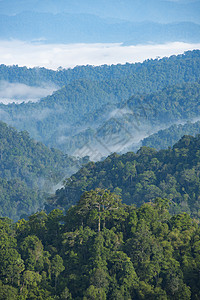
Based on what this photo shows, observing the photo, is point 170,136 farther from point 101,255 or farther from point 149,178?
Result: point 101,255

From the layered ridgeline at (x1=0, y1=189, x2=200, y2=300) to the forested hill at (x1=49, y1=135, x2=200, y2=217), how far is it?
1741 centimetres

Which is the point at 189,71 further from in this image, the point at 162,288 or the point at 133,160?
the point at 162,288

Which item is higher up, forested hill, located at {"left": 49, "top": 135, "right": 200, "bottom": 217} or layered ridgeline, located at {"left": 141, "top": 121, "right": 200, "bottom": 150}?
forested hill, located at {"left": 49, "top": 135, "right": 200, "bottom": 217}

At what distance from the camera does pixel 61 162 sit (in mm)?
112688

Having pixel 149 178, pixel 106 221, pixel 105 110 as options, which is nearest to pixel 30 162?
pixel 149 178

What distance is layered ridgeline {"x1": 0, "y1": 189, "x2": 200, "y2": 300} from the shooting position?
27.6 metres

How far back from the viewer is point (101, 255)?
2969cm

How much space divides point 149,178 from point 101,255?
3012cm

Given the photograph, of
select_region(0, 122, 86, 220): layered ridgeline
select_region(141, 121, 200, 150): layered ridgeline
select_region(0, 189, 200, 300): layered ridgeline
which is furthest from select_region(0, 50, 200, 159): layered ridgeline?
select_region(0, 189, 200, 300): layered ridgeline

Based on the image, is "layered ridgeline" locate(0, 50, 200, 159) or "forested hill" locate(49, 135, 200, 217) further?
"layered ridgeline" locate(0, 50, 200, 159)

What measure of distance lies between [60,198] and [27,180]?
44407 millimetres

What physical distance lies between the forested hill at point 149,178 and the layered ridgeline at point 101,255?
17.4m

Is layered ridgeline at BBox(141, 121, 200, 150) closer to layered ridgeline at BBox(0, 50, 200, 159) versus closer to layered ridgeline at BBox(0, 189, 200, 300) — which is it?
layered ridgeline at BBox(0, 50, 200, 159)

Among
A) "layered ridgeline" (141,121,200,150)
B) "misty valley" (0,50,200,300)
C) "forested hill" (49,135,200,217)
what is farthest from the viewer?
"layered ridgeline" (141,121,200,150)
